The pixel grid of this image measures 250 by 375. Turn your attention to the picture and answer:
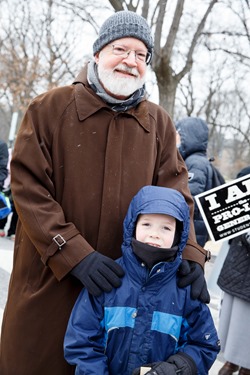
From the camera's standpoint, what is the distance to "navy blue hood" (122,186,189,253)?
211cm

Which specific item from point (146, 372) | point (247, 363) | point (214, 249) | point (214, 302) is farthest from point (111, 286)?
point (214, 249)

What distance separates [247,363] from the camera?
12.2 ft

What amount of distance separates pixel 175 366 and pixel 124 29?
4.54 feet

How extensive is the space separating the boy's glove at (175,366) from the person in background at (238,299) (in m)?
1.66

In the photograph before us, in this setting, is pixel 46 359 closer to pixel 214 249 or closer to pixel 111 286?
pixel 111 286

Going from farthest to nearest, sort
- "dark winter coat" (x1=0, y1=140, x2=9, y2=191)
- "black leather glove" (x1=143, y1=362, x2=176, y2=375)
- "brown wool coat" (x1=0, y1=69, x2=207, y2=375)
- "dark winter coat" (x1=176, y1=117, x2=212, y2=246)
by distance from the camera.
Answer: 1. "dark winter coat" (x1=0, y1=140, x2=9, y2=191)
2. "dark winter coat" (x1=176, y1=117, x2=212, y2=246)
3. "brown wool coat" (x1=0, y1=69, x2=207, y2=375)
4. "black leather glove" (x1=143, y1=362, x2=176, y2=375)

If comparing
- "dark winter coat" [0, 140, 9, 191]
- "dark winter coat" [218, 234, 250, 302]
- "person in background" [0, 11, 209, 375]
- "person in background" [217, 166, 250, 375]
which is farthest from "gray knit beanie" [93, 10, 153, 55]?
"dark winter coat" [0, 140, 9, 191]

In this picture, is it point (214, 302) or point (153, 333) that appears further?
point (214, 302)

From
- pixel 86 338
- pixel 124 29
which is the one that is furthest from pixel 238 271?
pixel 124 29

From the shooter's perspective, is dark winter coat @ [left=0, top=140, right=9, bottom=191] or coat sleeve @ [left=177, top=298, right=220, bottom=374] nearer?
coat sleeve @ [left=177, top=298, right=220, bottom=374]

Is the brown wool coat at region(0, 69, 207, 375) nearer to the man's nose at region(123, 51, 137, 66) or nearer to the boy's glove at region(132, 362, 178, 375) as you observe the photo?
the man's nose at region(123, 51, 137, 66)

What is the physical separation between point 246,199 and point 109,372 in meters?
1.46

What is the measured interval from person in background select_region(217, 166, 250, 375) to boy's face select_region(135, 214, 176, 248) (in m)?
1.63

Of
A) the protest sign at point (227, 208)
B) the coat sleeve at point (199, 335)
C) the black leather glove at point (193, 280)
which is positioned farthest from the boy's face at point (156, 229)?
the protest sign at point (227, 208)
